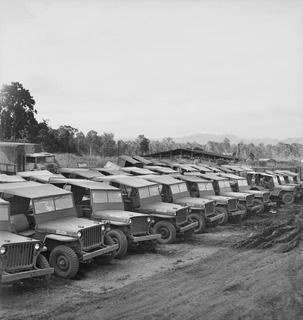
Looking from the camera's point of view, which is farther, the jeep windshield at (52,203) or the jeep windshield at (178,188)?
the jeep windshield at (178,188)

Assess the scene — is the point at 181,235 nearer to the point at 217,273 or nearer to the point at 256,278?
the point at 217,273

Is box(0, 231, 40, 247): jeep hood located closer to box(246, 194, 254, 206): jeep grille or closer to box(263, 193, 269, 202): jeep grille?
box(246, 194, 254, 206): jeep grille

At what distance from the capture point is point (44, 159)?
2773 centimetres

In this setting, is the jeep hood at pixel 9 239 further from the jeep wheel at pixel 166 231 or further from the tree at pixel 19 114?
the tree at pixel 19 114

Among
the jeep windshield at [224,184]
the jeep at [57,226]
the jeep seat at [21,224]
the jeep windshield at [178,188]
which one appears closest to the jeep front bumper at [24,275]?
the jeep at [57,226]

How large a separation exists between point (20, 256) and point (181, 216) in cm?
629

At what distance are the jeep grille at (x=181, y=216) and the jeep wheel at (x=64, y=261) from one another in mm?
4740

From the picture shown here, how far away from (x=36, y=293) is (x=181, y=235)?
6.91 m

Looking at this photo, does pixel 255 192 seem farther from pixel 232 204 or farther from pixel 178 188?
pixel 178 188

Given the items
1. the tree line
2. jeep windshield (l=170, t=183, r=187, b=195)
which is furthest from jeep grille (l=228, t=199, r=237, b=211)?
the tree line

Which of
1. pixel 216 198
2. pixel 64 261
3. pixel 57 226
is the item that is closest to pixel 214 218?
pixel 216 198

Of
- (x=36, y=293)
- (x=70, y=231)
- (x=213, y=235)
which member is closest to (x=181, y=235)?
(x=213, y=235)

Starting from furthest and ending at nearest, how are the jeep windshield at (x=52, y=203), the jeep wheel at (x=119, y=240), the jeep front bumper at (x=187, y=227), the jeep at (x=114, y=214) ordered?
the jeep front bumper at (x=187, y=227) < the jeep at (x=114, y=214) < the jeep wheel at (x=119, y=240) < the jeep windshield at (x=52, y=203)

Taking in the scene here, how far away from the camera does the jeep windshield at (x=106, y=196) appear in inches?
453
